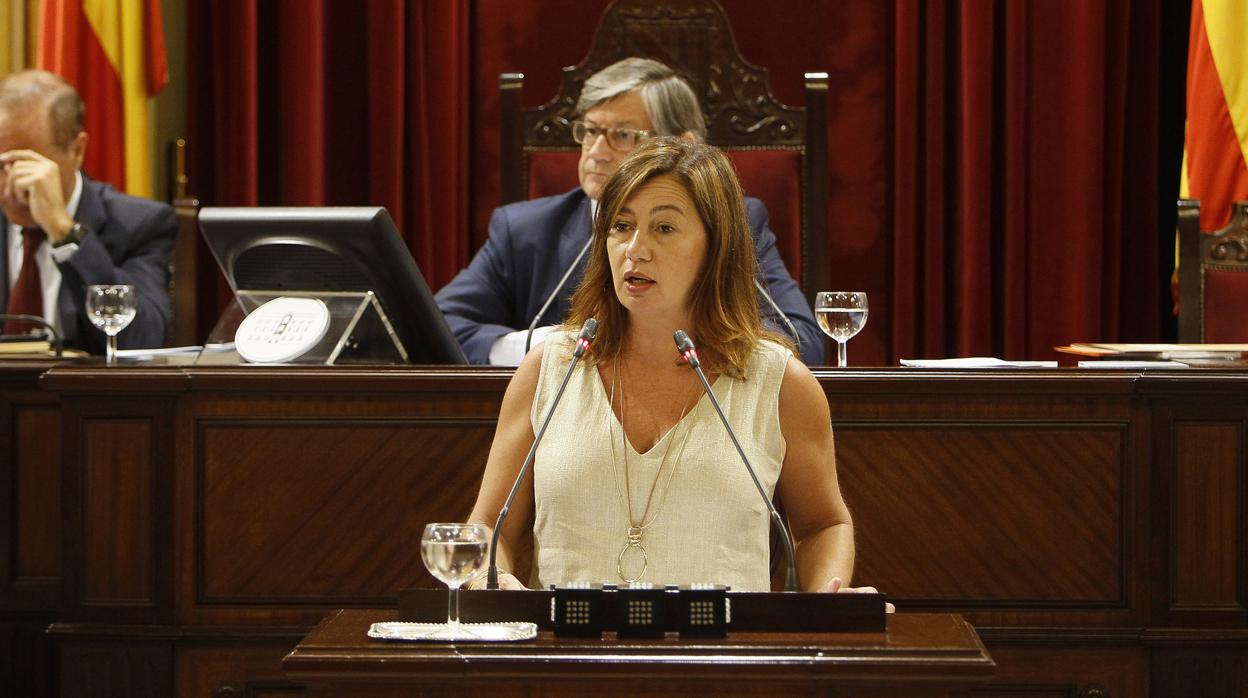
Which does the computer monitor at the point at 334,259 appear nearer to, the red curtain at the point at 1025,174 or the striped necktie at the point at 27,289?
the striped necktie at the point at 27,289

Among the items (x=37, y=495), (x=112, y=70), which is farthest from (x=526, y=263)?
(x=112, y=70)

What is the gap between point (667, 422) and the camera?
2092 mm

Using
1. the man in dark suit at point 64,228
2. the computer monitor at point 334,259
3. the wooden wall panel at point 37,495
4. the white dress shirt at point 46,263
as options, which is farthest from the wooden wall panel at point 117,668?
the white dress shirt at point 46,263

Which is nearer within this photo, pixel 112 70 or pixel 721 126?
pixel 721 126

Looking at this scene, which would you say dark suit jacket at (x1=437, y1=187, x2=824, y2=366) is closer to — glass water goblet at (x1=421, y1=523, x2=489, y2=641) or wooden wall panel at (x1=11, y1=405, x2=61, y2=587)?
wooden wall panel at (x1=11, y1=405, x2=61, y2=587)

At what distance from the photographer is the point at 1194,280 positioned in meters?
3.72

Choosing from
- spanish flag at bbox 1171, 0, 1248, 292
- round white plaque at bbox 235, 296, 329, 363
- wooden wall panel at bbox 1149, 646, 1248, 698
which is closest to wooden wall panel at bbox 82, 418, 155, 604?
round white plaque at bbox 235, 296, 329, 363

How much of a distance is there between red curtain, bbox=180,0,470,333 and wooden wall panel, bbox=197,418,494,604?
7.33 ft

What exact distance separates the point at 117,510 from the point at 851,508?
4.08 feet

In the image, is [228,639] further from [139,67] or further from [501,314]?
[139,67]

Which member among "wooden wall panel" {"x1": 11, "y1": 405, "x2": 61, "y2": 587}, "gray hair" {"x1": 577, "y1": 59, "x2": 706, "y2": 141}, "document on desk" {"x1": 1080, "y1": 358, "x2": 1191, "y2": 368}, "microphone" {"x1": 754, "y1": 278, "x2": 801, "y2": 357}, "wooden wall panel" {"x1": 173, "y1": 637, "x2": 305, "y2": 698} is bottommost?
"wooden wall panel" {"x1": 173, "y1": 637, "x2": 305, "y2": 698}

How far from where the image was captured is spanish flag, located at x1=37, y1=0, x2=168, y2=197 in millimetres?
4539

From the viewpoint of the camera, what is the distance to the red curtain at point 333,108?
185 inches

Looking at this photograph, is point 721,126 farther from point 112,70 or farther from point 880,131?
point 112,70
